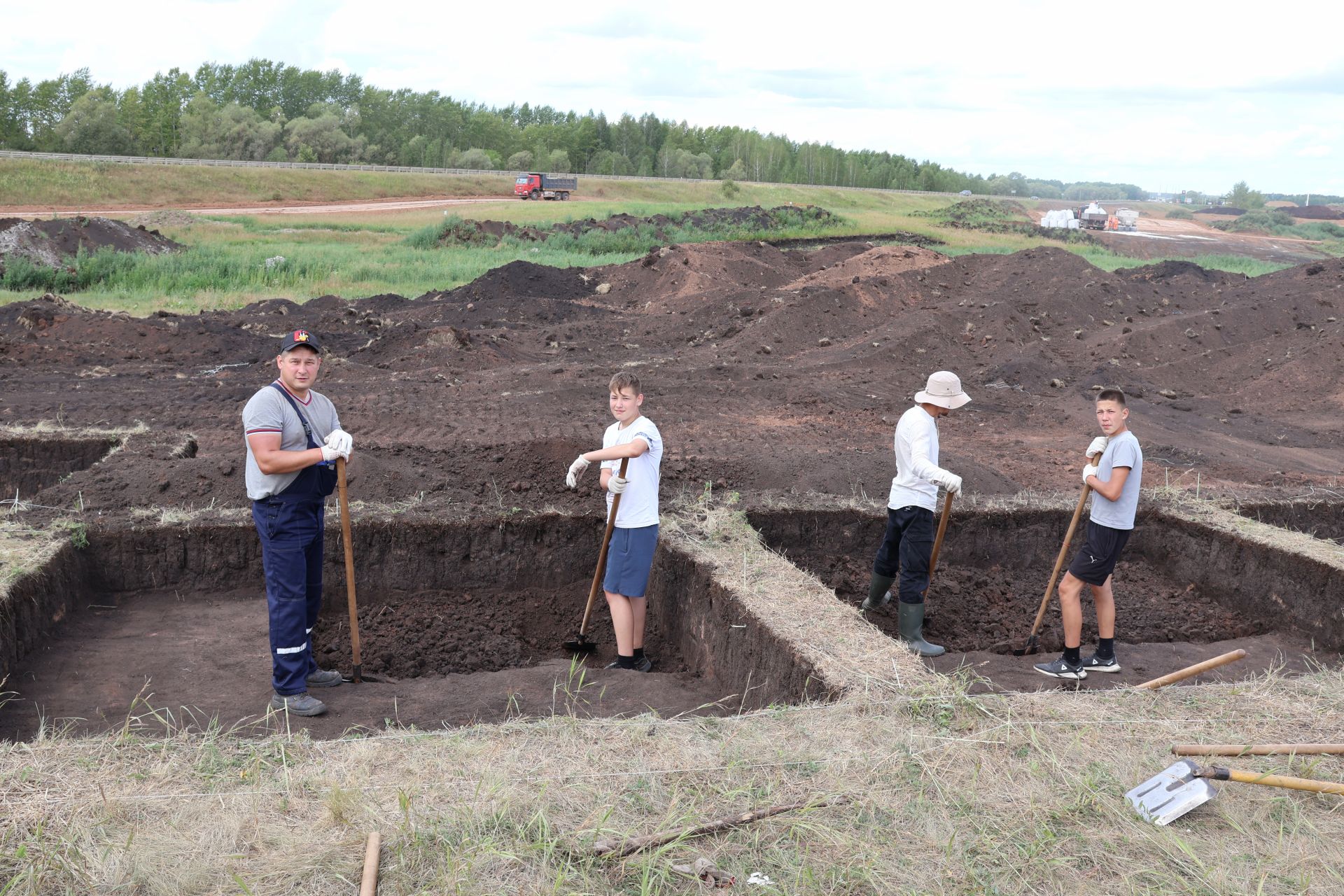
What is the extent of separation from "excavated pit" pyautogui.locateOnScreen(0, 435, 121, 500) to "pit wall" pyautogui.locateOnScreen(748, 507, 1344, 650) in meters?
6.53

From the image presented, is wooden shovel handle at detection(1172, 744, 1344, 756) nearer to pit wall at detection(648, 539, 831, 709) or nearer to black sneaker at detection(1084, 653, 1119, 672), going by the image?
pit wall at detection(648, 539, 831, 709)

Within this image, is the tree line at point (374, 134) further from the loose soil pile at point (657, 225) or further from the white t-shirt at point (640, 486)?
the white t-shirt at point (640, 486)

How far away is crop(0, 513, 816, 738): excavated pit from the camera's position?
17.3 ft

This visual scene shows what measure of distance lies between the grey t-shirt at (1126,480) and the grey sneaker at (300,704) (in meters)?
4.42

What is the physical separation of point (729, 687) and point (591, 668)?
2.80 feet

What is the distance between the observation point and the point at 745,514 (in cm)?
748

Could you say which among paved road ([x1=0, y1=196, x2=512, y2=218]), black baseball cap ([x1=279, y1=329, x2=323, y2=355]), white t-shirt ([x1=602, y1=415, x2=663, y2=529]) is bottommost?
white t-shirt ([x1=602, y1=415, x2=663, y2=529])

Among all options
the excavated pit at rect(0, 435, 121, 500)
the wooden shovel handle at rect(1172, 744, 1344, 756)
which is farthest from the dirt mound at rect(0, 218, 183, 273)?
the wooden shovel handle at rect(1172, 744, 1344, 756)

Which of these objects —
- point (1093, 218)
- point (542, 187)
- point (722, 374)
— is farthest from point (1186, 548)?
point (1093, 218)

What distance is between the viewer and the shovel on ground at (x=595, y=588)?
5.90 m

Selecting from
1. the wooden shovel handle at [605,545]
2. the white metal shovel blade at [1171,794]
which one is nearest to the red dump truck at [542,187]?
the wooden shovel handle at [605,545]

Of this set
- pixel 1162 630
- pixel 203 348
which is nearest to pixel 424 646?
pixel 1162 630

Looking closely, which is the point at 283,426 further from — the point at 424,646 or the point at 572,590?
the point at 572,590

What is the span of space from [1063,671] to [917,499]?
1.31 m
